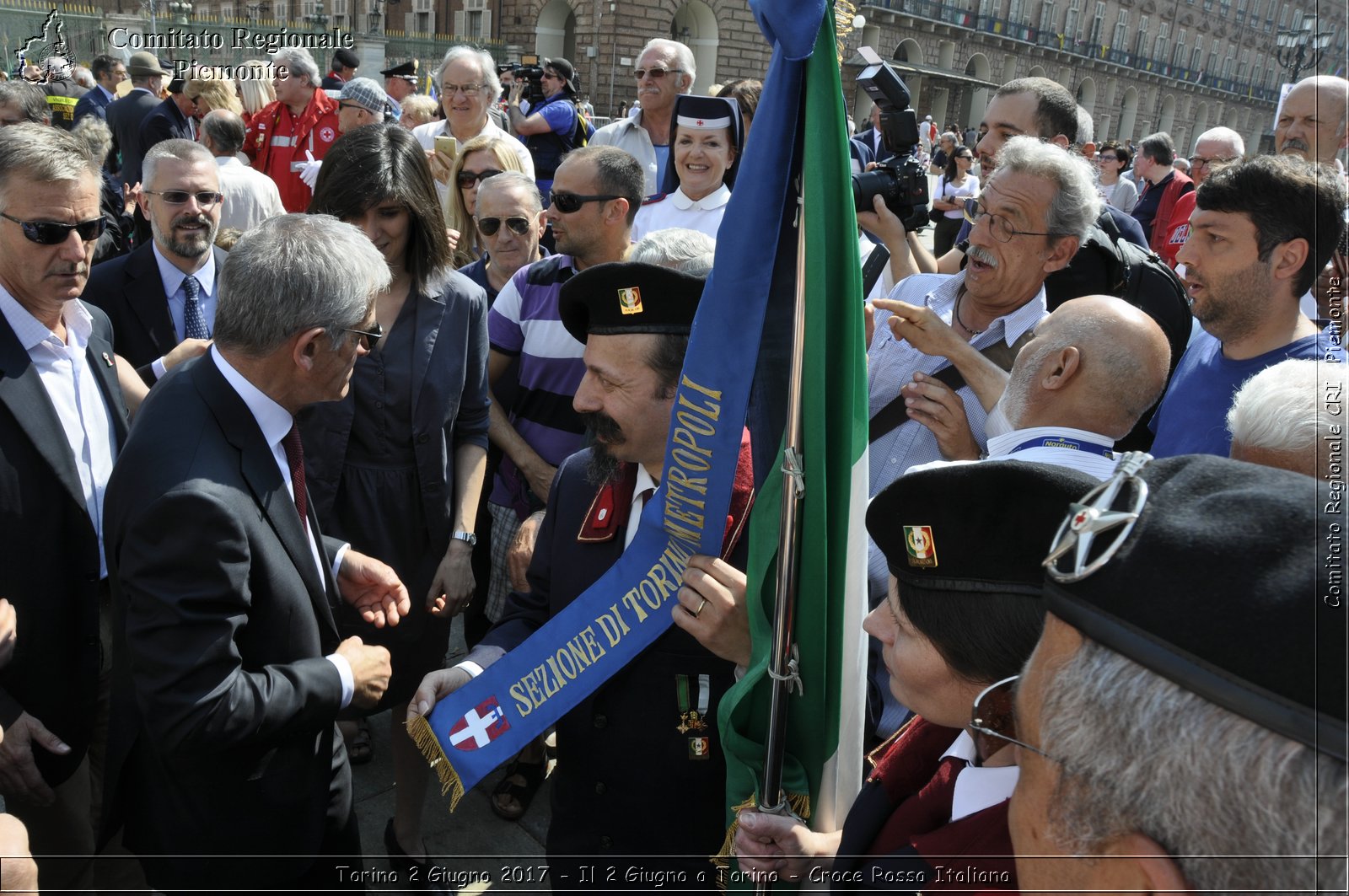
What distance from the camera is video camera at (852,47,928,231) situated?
3283 millimetres

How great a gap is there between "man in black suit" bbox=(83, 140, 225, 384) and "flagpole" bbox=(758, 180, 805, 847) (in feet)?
7.93

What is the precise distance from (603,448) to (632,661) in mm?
507

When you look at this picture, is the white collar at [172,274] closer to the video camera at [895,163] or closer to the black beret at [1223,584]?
the video camera at [895,163]

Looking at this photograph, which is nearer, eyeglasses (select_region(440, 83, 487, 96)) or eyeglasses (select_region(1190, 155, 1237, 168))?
eyeglasses (select_region(440, 83, 487, 96))

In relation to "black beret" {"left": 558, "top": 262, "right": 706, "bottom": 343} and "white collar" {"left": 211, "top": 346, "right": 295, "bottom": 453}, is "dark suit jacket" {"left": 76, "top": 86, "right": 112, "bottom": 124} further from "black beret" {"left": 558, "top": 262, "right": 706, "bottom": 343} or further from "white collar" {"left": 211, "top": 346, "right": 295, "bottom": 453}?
"black beret" {"left": 558, "top": 262, "right": 706, "bottom": 343}

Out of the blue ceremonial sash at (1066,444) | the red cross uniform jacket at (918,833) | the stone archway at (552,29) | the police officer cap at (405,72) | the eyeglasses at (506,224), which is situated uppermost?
the stone archway at (552,29)

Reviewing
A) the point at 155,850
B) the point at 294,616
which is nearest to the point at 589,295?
the point at 294,616

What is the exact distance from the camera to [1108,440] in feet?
6.61

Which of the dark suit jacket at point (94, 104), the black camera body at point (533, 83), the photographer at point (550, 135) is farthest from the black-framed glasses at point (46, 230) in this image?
the dark suit jacket at point (94, 104)

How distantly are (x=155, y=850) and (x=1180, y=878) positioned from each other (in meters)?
2.10

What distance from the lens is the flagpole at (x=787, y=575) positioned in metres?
1.68

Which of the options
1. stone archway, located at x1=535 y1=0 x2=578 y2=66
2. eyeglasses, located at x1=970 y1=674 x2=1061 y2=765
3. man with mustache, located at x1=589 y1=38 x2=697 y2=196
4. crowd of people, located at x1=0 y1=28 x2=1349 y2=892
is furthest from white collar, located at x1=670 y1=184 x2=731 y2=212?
stone archway, located at x1=535 y1=0 x2=578 y2=66

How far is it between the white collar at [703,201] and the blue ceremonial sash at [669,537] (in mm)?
2684

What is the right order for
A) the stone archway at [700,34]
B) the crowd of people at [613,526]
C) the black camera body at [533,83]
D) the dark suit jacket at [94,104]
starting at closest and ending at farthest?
the crowd of people at [613,526] → the black camera body at [533,83] → the dark suit jacket at [94,104] → the stone archway at [700,34]
